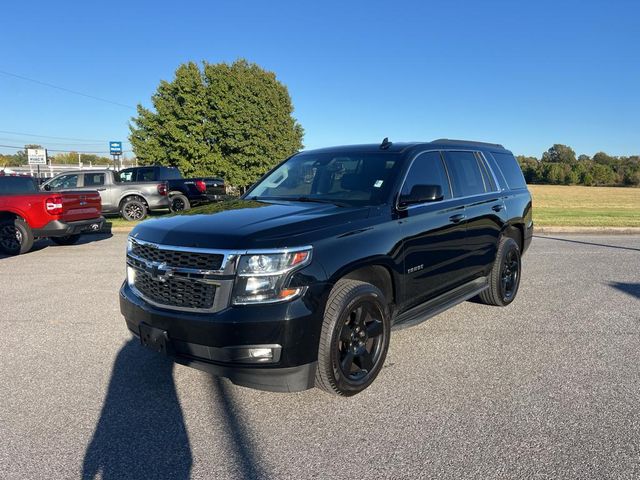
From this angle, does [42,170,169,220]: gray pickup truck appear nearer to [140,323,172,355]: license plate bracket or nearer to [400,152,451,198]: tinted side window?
[400,152,451,198]: tinted side window

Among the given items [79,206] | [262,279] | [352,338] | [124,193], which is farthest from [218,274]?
[124,193]

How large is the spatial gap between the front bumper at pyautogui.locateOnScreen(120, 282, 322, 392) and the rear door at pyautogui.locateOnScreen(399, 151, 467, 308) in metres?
1.26

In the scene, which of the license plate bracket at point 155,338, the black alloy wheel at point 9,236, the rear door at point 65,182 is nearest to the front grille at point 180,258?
the license plate bracket at point 155,338

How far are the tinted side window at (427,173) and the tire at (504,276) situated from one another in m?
1.40

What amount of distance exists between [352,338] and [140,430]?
5.12ft

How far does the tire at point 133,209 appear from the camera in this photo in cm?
1527

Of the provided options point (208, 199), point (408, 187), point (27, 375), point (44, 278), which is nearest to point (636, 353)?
point (408, 187)

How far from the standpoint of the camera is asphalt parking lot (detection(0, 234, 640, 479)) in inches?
103

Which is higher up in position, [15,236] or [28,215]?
[28,215]

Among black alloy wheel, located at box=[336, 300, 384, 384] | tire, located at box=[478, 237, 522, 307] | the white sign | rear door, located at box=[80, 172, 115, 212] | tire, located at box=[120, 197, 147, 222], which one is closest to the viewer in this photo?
black alloy wheel, located at box=[336, 300, 384, 384]

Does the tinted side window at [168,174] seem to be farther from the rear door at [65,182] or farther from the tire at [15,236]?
the tire at [15,236]

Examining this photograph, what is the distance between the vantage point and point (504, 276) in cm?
570

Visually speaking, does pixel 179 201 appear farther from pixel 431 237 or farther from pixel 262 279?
pixel 262 279

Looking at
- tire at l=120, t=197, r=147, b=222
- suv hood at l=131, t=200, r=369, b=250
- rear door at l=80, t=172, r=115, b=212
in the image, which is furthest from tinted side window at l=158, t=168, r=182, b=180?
suv hood at l=131, t=200, r=369, b=250
